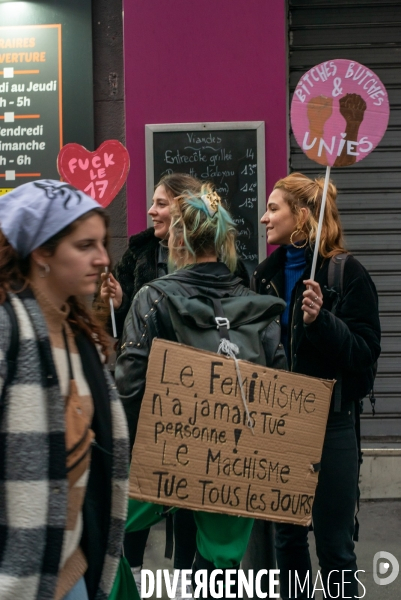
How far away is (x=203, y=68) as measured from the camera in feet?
20.4

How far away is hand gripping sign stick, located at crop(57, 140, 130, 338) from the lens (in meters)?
4.55

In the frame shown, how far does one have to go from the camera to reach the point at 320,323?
346 cm

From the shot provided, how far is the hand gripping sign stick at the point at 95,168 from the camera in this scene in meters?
4.55

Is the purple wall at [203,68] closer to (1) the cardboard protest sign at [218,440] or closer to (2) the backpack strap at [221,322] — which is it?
(2) the backpack strap at [221,322]

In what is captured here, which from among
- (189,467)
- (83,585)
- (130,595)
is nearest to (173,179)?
(189,467)

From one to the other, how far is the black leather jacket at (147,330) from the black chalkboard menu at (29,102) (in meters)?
3.29

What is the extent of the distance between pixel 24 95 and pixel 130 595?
4.46m

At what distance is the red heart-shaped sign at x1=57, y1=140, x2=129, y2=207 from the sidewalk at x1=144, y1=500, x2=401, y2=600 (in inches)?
87.3

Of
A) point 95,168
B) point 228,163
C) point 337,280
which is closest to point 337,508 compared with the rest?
point 337,280

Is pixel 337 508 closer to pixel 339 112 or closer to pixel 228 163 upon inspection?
pixel 339 112

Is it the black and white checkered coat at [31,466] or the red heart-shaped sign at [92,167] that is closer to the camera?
the black and white checkered coat at [31,466]

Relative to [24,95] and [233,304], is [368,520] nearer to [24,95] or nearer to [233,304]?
[233,304]

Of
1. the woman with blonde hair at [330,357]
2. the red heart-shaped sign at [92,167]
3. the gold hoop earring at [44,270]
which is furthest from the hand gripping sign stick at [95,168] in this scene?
the gold hoop earring at [44,270]

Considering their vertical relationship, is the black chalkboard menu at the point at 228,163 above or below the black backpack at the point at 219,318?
above
